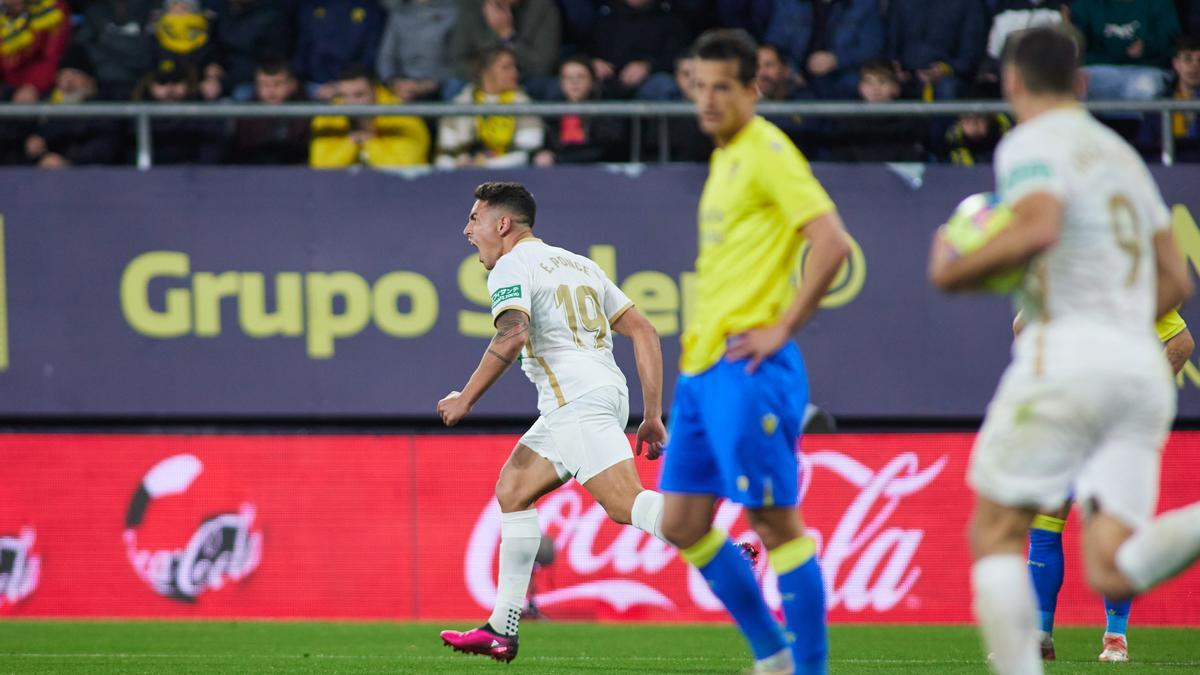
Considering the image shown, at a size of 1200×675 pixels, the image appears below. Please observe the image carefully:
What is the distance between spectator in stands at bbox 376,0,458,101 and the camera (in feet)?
37.6

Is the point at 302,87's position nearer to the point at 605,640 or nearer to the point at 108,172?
the point at 108,172

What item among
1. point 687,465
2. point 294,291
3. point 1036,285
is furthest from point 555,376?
point 294,291

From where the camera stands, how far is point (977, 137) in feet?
34.6

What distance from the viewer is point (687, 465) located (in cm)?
487

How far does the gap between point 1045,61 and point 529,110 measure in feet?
20.9

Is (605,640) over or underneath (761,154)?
underneath

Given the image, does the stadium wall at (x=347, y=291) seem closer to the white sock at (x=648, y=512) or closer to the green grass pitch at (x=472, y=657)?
the green grass pitch at (x=472, y=657)

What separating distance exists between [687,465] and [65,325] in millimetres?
6899

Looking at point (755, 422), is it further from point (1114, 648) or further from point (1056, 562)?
point (1114, 648)

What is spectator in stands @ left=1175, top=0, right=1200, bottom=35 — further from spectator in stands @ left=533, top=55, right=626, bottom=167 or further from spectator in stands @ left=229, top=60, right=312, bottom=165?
spectator in stands @ left=229, top=60, right=312, bottom=165

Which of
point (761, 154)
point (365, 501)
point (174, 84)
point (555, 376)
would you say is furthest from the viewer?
point (174, 84)

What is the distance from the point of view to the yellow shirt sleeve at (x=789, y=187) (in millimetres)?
4531

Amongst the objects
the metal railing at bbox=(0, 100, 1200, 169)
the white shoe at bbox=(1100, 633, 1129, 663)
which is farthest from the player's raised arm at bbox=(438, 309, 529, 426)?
the metal railing at bbox=(0, 100, 1200, 169)

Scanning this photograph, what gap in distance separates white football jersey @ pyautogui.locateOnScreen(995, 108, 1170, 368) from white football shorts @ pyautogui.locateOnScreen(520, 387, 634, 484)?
3.14 meters
